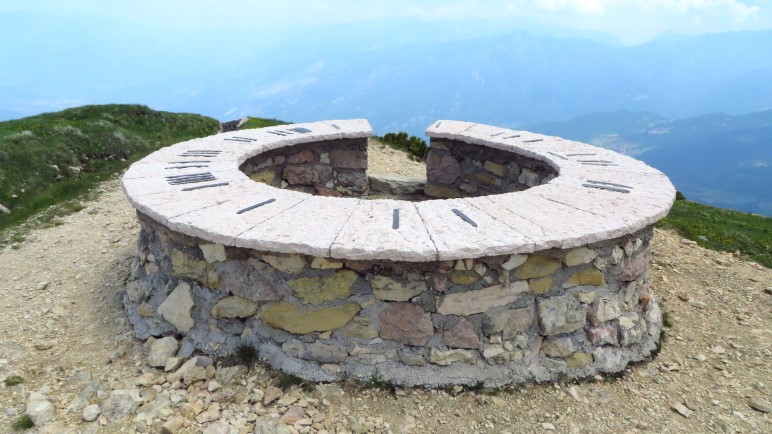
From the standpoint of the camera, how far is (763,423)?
12.3 ft

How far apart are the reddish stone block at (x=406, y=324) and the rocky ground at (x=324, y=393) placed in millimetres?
423

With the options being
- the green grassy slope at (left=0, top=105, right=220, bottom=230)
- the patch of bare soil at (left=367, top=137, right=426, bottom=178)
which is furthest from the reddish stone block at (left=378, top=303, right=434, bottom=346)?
the patch of bare soil at (left=367, top=137, right=426, bottom=178)

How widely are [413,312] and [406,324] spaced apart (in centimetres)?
12

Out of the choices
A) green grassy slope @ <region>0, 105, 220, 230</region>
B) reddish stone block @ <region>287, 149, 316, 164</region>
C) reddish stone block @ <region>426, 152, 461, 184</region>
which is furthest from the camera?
green grassy slope @ <region>0, 105, 220, 230</region>

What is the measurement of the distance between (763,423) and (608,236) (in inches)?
73.5

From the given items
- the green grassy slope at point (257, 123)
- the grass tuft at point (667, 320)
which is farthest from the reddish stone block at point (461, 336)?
the green grassy slope at point (257, 123)

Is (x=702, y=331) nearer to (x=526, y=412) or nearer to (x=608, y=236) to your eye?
(x=608, y=236)

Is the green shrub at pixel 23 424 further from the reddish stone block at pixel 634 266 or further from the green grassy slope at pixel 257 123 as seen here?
the green grassy slope at pixel 257 123

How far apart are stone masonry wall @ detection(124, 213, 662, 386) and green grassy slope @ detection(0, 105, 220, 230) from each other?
20.3ft

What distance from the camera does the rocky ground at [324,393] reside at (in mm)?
3523

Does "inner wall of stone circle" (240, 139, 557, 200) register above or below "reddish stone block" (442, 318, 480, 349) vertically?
above

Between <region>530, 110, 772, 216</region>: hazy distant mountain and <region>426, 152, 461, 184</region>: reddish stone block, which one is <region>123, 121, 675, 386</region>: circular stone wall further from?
<region>530, 110, 772, 216</region>: hazy distant mountain

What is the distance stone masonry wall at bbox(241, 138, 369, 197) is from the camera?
7.59 meters

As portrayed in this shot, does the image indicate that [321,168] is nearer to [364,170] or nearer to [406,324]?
[364,170]
